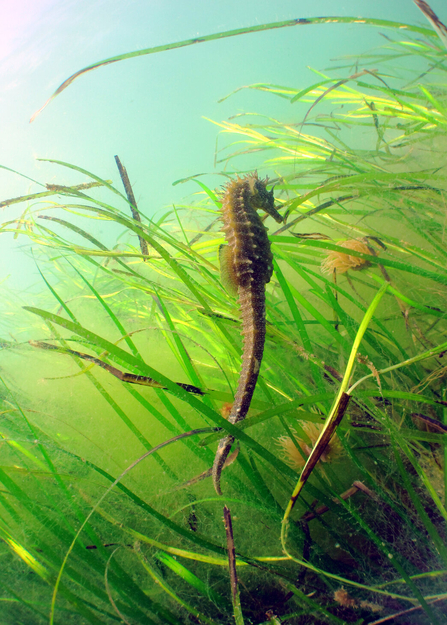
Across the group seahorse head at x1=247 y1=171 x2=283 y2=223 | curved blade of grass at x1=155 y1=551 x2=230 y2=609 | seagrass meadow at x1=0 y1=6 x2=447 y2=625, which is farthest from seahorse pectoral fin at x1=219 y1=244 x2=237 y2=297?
curved blade of grass at x1=155 y1=551 x2=230 y2=609

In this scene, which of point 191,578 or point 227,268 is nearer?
point 191,578

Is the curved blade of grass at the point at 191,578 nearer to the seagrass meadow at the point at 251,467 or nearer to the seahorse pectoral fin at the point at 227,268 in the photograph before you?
the seagrass meadow at the point at 251,467

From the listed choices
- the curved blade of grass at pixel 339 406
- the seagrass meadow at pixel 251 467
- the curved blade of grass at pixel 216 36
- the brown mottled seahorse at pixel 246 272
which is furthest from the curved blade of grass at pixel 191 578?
the curved blade of grass at pixel 216 36

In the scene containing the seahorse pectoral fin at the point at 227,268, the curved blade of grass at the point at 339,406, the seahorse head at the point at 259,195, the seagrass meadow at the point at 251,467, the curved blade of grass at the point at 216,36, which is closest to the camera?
the curved blade of grass at the point at 339,406

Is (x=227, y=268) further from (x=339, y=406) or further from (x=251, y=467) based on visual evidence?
(x=251, y=467)

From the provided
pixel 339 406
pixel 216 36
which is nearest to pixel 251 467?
pixel 339 406

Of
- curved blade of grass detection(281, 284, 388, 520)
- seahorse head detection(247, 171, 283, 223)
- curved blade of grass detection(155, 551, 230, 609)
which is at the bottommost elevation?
curved blade of grass detection(155, 551, 230, 609)

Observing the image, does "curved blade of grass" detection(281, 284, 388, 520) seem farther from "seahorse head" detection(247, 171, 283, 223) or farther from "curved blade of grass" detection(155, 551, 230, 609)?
"seahorse head" detection(247, 171, 283, 223)

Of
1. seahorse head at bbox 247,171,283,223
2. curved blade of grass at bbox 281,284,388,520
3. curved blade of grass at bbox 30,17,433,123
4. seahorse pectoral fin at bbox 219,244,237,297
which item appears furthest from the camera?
seahorse head at bbox 247,171,283,223

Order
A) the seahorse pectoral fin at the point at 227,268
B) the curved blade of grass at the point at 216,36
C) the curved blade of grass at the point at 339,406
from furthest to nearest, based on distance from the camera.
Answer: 1. the seahorse pectoral fin at the point at 227,268
2. the curved blade of grass at the point at 216,36
3. the curved blade of grass at the point at 339,406
